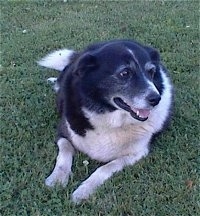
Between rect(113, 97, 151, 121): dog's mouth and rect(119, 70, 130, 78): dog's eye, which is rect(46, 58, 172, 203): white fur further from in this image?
rect(119, 70, 130, 78): dog's eye

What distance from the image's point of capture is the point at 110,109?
138 inches

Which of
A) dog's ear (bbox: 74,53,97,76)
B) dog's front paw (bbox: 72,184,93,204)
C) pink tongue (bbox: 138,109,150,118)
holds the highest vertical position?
dog's ear (bbox: 74,53,97,76)

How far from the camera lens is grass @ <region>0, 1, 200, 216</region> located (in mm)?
3141

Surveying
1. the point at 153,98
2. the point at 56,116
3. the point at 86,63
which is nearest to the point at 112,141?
the point at 153,98

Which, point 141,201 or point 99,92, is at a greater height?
point 99,92

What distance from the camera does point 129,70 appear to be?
11.0 feet

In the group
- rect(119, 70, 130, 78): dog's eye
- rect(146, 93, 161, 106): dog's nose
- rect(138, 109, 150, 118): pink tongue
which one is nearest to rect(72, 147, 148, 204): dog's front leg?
rect(138, 109, 150, 118): pink tongue

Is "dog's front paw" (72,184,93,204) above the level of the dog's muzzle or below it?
below

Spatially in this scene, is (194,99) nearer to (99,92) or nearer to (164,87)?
(164,87)

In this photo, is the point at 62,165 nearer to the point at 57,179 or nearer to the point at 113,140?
the point at 57,179

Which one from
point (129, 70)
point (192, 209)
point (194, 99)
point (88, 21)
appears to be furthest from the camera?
point (88, 21)

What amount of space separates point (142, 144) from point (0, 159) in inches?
43.5

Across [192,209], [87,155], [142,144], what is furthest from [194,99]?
[192,209]

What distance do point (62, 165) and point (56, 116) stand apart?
2.89 ft
